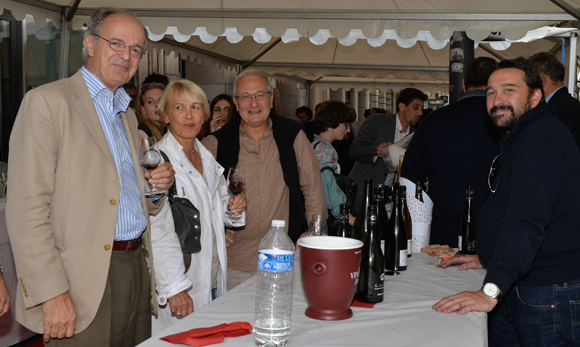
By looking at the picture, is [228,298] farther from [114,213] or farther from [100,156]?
[100,156]

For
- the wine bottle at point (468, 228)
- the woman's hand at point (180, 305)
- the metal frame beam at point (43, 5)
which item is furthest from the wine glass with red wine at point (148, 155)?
the metal frame beam at point (43, 5)

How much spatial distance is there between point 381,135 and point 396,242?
10.7ft

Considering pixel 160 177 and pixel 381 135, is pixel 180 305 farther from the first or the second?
pixel 381 135

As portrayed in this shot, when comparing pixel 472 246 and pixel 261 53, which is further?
pixel 261 53

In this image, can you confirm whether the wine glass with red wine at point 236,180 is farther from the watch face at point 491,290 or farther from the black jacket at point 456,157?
the black jacket at point 456,157

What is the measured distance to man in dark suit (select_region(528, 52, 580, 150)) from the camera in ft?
11.3

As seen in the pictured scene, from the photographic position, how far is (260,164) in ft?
9.54

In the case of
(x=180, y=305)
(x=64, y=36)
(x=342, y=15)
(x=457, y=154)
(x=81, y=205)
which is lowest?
(x=180, y=305)

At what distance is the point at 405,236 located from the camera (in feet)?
7.47

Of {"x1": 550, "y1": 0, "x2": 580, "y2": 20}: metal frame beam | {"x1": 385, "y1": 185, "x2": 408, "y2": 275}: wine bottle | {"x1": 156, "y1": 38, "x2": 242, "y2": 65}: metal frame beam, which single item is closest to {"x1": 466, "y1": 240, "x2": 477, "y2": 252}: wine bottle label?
{"x1": 385, "y1": 185, "x2": 408, "y2": 275}: wine bottle

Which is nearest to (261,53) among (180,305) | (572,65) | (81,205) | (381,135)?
(381,135)

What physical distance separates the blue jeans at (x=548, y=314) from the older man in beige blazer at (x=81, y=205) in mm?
1402

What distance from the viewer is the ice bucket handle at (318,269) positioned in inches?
56.4

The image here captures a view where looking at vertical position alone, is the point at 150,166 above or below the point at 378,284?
above
